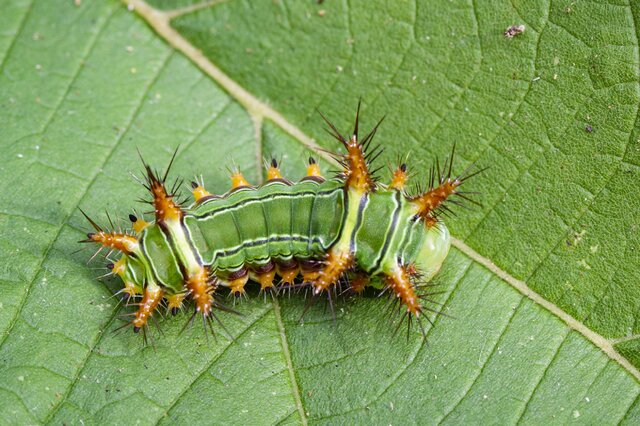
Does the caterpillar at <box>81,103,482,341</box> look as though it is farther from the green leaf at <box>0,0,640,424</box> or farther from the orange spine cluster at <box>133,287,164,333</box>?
the green leaf at <box>0,0,640,424</box>

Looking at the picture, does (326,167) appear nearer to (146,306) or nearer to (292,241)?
(292,241)

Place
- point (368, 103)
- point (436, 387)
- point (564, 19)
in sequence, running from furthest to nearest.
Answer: point (368, 103) → point (564, 19) → point (436, 387)

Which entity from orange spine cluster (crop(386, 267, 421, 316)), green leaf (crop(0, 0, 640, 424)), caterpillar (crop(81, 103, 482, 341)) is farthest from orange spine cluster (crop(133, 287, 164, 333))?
orange spine cluster (crop(386, 267, 421, 316))

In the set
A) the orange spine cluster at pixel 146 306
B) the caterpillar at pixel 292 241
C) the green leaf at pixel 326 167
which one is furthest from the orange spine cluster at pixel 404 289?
the orange spine cluster at pixel 146 306

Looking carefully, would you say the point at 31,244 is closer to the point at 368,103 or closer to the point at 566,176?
the point at 368,103

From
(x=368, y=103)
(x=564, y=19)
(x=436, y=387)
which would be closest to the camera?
(x=436, y=387)

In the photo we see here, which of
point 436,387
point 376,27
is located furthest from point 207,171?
point 436,387

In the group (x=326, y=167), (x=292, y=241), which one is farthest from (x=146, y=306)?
(x=326, y=167)
